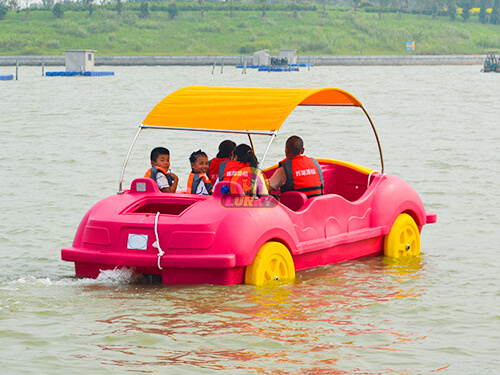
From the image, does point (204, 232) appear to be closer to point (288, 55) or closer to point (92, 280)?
point (92, 280)

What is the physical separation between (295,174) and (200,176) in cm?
93

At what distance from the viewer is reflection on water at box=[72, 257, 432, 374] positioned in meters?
6.50

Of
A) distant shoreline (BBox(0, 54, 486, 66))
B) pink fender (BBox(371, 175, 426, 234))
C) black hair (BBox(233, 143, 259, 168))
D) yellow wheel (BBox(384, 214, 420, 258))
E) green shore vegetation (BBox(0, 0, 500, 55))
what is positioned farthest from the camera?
green shore vegetation (BBox(0, 0, 500, 55))

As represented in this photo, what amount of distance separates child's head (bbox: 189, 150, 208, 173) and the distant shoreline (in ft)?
230

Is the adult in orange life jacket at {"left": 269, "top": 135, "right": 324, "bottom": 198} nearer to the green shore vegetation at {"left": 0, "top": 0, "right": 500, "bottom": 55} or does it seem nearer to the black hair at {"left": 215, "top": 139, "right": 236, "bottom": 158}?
the black hair at {"left": 215, "top": 139, "right": 236, "bottom": 158}

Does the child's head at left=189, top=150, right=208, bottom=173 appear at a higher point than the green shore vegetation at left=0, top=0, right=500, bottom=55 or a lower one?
lower

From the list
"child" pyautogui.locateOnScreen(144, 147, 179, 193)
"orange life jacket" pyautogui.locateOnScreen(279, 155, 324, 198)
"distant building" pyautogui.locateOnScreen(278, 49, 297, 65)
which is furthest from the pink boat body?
"distant building" pyautogui.locateOnScreen(278, 49, 297, 65)

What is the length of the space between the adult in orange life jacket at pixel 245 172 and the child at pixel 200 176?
9.3 inches

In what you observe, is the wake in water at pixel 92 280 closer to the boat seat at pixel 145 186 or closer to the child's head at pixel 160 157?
the boat seat at pixel 145 186

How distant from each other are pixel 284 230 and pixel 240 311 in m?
0.94

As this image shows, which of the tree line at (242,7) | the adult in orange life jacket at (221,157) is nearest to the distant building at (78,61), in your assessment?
the tree line at (242,7)

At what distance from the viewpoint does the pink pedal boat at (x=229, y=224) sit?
779 centimetres

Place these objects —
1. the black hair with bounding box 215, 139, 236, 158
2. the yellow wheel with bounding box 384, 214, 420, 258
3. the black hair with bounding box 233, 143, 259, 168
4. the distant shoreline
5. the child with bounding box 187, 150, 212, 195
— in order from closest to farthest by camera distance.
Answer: the black hair with bounding box 233, 143, 259, 168 < the child with bounding box 187, 150, 212, 195 < the black hair with bounding box 215, 139, 236, 158 < the yellow wheel with bounding box 384, 214, 420, 258 < the distant shoreline

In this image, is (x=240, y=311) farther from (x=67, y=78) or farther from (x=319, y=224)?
(x=67, y=78)
